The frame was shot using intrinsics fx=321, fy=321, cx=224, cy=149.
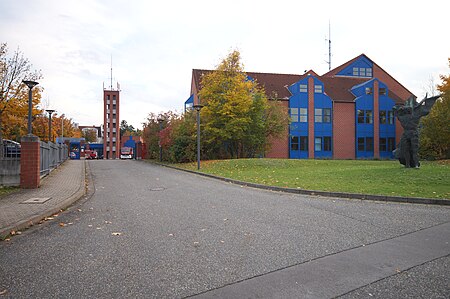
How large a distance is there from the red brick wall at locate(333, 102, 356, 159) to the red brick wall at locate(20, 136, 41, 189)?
37488 millimetres

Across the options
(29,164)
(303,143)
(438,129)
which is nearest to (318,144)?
(303,143)

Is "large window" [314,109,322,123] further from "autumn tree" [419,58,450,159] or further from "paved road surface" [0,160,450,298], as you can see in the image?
"paved road surface" [0,160,450,298]

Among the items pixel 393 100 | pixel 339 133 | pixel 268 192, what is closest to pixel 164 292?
pixel 268 192

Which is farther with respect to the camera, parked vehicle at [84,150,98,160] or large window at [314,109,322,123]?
parked vehicle at [84,150,98,160]

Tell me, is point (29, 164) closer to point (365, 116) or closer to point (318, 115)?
point (318, 115)

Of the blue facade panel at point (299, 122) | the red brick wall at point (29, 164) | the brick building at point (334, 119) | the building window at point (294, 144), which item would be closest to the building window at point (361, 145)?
the brick building at point (334, 119)

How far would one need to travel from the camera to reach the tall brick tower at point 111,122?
8481 centimetres

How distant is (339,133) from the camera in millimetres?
42938

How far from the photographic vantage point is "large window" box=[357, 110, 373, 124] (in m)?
43.6

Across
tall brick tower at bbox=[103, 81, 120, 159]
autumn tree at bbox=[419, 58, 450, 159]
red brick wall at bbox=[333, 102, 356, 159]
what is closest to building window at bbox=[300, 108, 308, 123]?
red brick wall at bbox=[333, 102, 356, 159]

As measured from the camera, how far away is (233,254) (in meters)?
4.55

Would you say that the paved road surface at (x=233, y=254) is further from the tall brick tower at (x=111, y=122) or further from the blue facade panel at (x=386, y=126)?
the tall brick tower at (x=111, y=122)

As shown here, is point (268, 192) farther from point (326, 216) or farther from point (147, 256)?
point (147, 256)

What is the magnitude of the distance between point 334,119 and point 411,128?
1025 inches
